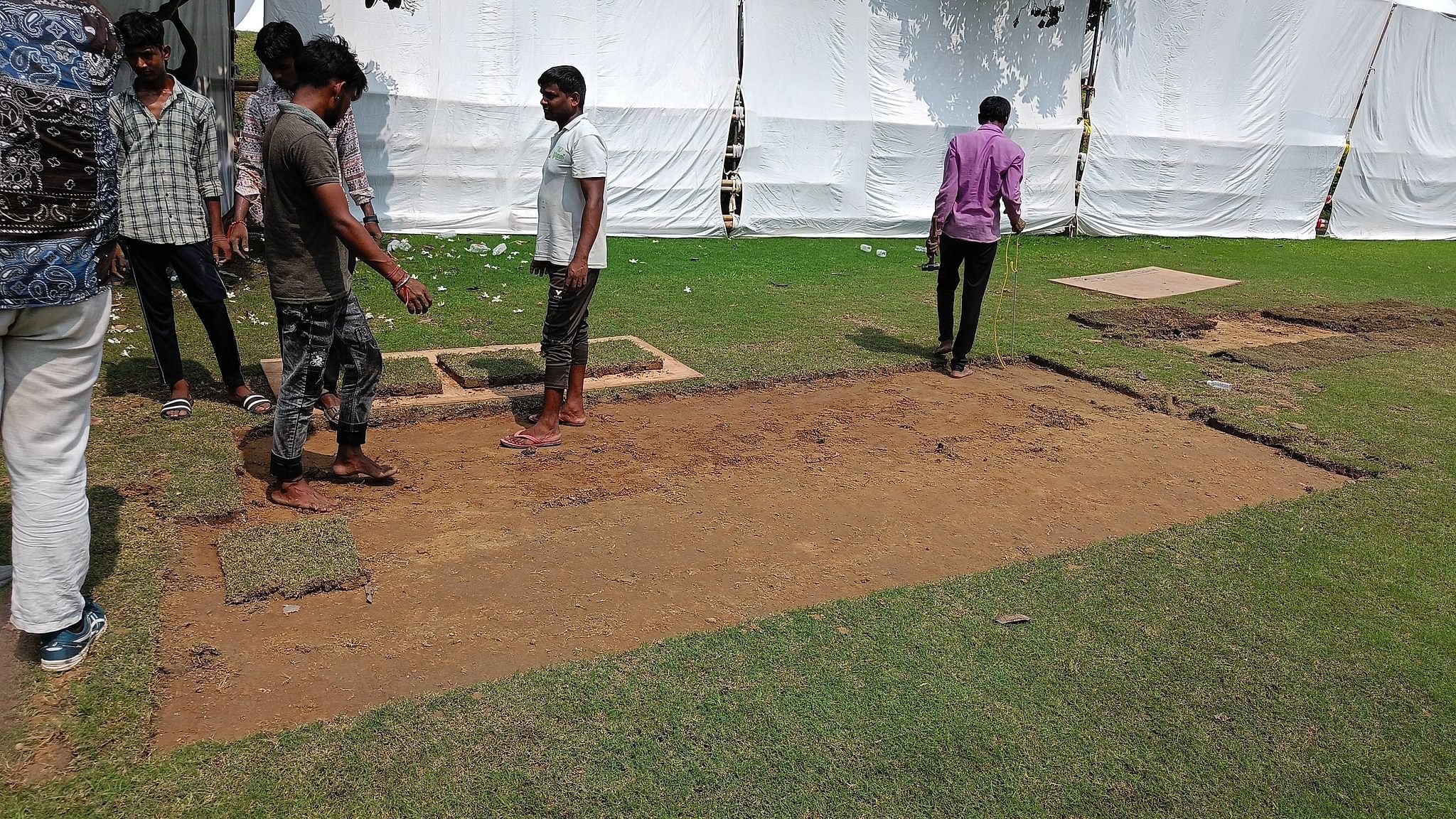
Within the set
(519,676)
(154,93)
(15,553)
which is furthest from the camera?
(154,93)

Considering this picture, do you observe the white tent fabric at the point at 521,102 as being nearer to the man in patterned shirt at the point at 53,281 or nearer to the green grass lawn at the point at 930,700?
the green grass lawn at the point at 930,700

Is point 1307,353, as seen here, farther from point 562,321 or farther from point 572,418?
point 562,321

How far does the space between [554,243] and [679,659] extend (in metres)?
2.67

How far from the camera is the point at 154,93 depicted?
16.2ft

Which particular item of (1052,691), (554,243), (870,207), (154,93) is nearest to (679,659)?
(1052,691)

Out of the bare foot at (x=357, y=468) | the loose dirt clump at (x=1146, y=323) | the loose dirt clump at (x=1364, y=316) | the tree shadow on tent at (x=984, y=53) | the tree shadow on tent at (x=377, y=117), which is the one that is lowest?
the bare foot at (x=357, y=468)

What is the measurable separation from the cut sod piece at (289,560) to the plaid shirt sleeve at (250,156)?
6.55ft

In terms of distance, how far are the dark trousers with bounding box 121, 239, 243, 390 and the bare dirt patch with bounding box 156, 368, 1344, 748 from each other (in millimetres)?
683

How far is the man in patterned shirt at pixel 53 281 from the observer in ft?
8.50

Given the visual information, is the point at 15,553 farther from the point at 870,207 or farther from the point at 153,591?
the point at 870,207

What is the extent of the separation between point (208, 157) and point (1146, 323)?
293 inches

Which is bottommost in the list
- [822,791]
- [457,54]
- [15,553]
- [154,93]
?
[822,791]

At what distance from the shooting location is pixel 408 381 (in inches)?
226

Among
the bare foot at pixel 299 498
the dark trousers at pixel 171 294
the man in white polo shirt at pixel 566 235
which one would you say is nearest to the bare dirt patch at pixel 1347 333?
the man in white polo shirt at pixel 566 235
